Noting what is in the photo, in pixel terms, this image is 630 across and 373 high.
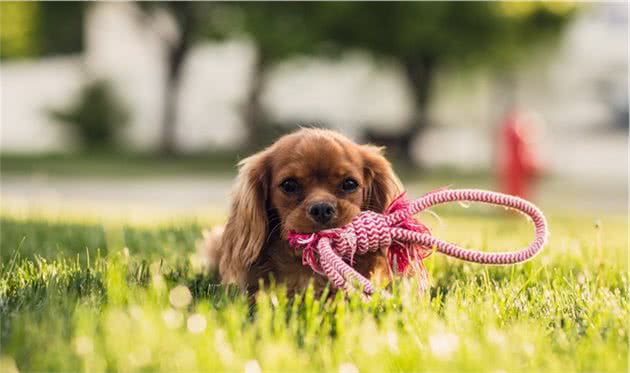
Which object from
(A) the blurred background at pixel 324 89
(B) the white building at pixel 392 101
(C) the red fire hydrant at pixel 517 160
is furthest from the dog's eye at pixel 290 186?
(B) the white building at pixel 392 101

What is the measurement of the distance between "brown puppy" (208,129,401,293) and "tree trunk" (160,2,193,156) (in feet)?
59.3

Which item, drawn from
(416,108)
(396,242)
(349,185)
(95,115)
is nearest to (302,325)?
(396,242)

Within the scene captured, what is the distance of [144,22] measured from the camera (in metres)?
22.2

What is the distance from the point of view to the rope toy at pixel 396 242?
3.42m

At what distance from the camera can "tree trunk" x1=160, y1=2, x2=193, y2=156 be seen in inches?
842

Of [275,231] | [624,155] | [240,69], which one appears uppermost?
[275,231]

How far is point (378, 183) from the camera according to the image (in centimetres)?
411

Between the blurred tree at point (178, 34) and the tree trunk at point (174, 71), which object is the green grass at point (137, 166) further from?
the blurred tree at point (178, 34)

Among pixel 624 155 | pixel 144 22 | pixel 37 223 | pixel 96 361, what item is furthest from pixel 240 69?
pixel 96 361

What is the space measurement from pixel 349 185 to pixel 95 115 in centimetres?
2099

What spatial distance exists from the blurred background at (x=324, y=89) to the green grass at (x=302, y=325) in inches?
469

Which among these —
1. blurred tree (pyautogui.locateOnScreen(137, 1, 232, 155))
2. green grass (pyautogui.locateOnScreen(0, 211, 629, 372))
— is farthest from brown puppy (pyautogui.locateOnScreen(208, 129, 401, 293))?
blurred tree (pyautogui.locateOnScreen(137, 1, 232, 155))

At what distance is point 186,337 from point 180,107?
23307 millimetres

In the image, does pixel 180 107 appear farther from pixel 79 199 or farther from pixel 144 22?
pixel 79 199
